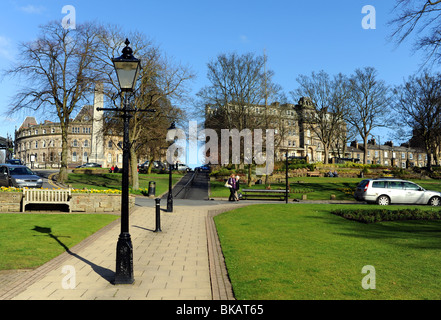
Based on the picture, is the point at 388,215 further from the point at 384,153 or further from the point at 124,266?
the point at 384,153

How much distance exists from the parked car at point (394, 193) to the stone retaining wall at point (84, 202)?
1485 cm

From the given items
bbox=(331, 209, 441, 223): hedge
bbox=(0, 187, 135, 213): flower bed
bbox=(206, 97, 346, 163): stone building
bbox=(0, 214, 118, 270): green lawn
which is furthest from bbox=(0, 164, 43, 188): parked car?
bbox=(331, 209, 441, 223): hedge

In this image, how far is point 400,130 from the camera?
51.4 meters

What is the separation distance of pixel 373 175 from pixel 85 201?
41.6 metres

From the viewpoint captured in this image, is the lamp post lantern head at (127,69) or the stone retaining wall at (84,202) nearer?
the lamp post lantern head at (127,69)

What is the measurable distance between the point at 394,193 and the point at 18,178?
77.2ft

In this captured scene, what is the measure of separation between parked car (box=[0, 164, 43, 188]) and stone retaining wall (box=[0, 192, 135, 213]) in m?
5.70

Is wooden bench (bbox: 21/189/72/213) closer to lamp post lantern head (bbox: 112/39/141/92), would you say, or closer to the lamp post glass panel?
the lamp post glass panel

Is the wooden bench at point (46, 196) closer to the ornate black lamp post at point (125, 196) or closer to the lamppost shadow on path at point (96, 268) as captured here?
the lamppost shadow on path at point (96, 268)

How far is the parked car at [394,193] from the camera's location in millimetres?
20266

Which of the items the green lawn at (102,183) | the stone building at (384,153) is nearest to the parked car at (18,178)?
the green lawn at (102,183)

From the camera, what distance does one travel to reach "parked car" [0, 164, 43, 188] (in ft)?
69.4

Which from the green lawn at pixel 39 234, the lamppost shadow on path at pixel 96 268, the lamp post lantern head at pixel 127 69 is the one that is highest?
the lamp post lantern head at pixel 127 69
